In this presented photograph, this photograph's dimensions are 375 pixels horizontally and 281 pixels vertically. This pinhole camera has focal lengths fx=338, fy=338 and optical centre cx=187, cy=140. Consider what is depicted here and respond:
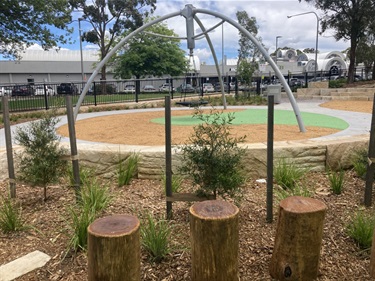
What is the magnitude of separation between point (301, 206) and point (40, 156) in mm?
2859

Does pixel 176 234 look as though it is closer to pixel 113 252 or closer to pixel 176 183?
pixel 176 183

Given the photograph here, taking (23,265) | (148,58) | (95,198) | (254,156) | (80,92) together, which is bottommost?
(23,265)

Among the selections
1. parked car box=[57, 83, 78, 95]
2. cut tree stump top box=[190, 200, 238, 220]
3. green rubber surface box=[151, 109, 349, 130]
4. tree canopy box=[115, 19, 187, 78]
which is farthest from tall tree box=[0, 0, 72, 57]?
tree canopy box=[115, 19, 187, 78]

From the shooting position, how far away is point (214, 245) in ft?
7.38

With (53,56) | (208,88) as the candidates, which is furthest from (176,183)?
(53,56)

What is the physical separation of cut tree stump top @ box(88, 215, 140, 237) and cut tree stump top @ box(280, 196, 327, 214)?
114cm

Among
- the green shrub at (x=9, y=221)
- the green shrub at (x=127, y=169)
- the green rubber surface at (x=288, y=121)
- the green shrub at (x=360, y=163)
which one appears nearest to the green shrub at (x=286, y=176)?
the green shrub at (x=360, y=163)

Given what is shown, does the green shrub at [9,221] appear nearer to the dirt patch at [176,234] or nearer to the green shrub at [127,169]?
the dirt patch at [176,234]

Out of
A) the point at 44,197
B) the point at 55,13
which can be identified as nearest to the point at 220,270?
the point at 44,197

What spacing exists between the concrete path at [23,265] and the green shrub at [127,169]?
5.31 ft

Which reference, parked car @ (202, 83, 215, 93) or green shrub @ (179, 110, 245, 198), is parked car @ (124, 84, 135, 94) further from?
green shrub @ (179, 110, 245, 198)

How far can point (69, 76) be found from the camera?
62219 mm

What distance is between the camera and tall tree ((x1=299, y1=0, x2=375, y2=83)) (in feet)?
75.9

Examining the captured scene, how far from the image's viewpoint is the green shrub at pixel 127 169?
4398mm
